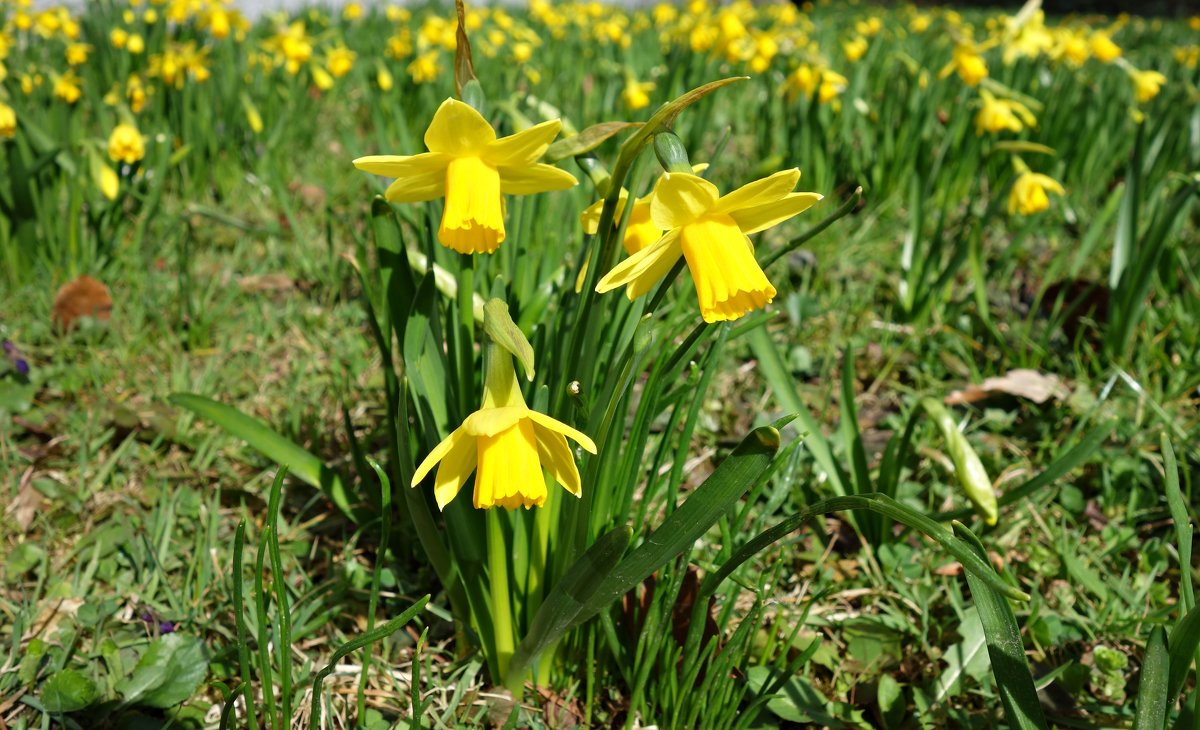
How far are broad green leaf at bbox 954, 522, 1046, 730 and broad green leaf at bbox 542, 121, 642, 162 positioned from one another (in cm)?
59

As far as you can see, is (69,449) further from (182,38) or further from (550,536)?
(182,38)

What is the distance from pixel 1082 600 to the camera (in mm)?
1554

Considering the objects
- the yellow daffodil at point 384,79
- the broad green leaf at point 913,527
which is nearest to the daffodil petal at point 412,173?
the broad green leaf at point 913,527

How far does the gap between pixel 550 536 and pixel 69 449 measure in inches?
48.3

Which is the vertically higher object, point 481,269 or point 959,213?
point 481,269

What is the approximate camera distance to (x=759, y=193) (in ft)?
2.90

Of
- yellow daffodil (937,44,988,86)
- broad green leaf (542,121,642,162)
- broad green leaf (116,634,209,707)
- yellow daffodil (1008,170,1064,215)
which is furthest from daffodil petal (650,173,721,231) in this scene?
yellow daffodil (937,44,988,86)

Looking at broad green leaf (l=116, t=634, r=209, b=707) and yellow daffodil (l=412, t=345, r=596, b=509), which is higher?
yellow daffodil (l=412, t=345, r=596, b=509)

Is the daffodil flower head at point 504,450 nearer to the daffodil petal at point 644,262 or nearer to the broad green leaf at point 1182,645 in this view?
the daffodil petal at point 644,262

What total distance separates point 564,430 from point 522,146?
0.33 metres

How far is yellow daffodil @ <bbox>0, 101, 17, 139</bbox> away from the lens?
2281mm

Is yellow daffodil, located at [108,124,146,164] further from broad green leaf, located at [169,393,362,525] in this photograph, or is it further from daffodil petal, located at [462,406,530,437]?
daffodil petal, located at [462,406,530,437]

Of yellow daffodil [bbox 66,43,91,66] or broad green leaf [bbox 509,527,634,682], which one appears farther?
yellow daffodil [bbox 66,43,91,66]

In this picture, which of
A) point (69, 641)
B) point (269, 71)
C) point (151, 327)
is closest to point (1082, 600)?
point (69, 641)
